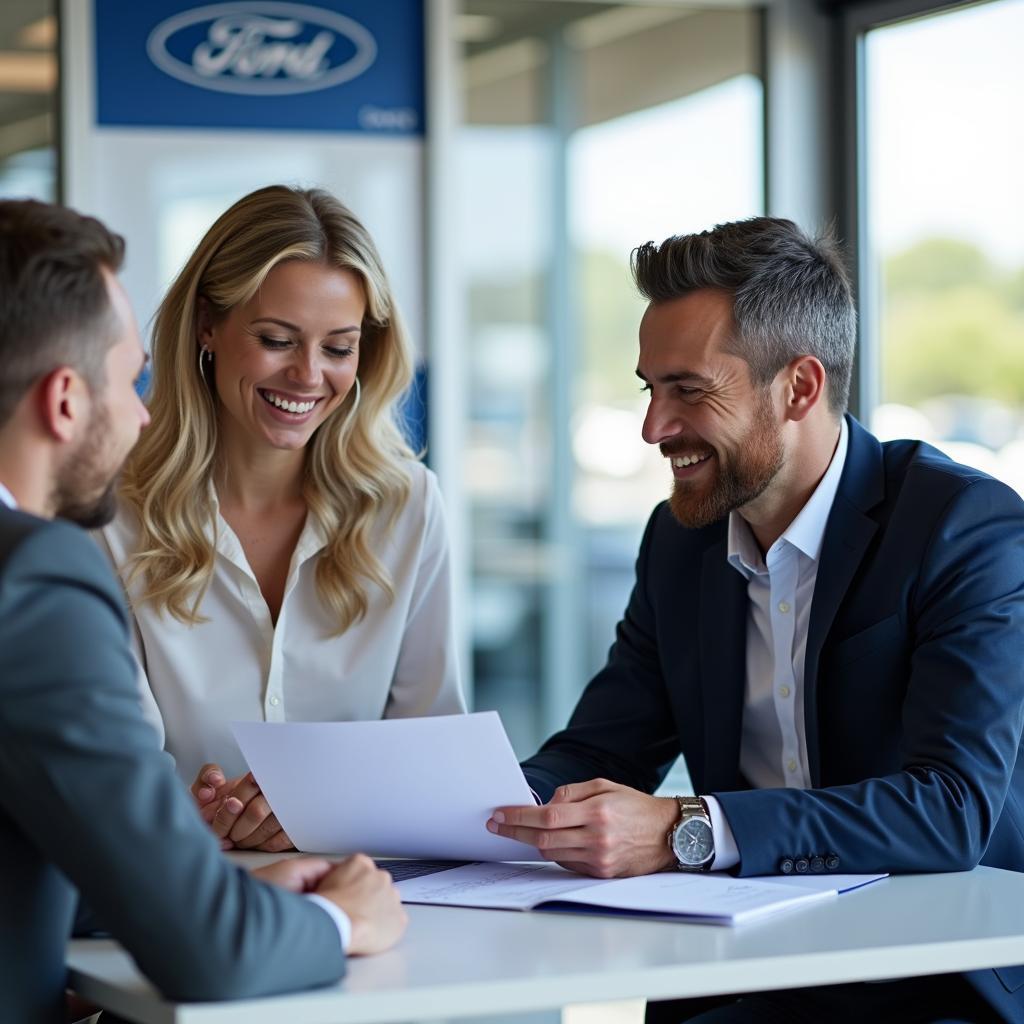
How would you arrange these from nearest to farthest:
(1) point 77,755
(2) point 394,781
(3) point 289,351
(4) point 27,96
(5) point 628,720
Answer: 1. (1) point 77,755
2. (2) point 394,781
3. (5) point 628,720
4. (3) point 289,351
5. (4) point 27,96

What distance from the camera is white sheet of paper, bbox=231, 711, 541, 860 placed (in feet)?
5.87

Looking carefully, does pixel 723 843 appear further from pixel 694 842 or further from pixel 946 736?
pixel 946 736

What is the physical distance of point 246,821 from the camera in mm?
2053

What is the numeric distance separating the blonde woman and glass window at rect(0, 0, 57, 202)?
6.55 ft

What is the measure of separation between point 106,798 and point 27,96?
3485mm

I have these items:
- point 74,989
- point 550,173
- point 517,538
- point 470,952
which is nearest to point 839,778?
point 470,952

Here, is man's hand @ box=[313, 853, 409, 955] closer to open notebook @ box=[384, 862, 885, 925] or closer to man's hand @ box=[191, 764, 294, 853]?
open notebook @ box=[384, 862, 885, 925]

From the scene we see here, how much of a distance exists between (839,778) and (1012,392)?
102 inches

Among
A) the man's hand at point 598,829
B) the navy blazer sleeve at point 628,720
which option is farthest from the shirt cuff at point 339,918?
the navy blazer sleeve at point 628,720

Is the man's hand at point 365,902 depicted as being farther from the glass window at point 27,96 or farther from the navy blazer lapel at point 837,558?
the glass window at point 27,96

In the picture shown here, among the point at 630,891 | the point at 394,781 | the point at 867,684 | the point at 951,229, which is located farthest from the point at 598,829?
the point at 951,229

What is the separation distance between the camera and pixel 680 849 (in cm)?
185

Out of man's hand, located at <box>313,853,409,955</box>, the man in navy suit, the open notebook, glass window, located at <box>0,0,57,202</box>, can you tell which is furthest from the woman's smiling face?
glass window, located at <box>0,0,57,202</box>

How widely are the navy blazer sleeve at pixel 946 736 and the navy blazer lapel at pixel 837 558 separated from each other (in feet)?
0.30
